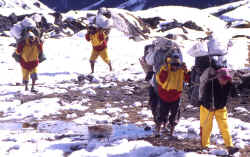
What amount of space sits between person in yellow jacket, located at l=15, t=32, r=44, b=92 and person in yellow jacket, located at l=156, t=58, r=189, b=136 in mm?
4962

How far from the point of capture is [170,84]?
5234 millimetres

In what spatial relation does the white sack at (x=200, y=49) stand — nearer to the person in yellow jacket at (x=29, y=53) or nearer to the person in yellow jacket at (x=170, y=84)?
the person in yellow jacket at (x=170, y=84)

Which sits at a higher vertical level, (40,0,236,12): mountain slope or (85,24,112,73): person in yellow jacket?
(40,0,236,12): mountain slope

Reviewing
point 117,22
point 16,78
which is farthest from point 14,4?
point 16,78

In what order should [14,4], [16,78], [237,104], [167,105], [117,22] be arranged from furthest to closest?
[14,4]
[117,22]
[16,78]
[237,104]
[167,105]

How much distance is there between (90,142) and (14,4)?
158 m

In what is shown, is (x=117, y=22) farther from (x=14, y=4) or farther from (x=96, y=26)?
(x=14, y=4)

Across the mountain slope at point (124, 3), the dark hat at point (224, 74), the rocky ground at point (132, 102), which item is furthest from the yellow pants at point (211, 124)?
the mountain slope at point (124, 3)

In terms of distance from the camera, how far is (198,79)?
5031 mm

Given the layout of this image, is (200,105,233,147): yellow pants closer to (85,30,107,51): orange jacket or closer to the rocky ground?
the rocky ground

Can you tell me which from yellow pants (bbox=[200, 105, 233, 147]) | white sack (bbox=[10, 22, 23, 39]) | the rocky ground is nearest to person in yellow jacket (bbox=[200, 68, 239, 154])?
yellow pants (bbox=[200, 105, 233, 147])

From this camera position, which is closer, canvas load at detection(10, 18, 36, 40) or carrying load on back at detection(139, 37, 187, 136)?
carrying load on back at detection(139, 37, 187, 136)

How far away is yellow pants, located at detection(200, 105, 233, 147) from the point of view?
187 inches

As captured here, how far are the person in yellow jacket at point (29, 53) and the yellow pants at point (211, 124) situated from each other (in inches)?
224
